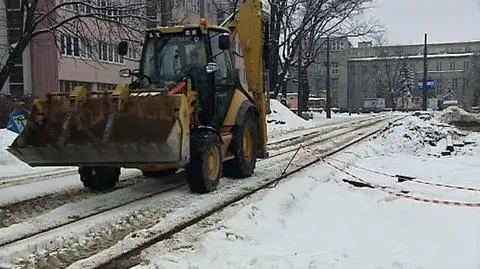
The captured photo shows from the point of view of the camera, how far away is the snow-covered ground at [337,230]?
6.54 meters

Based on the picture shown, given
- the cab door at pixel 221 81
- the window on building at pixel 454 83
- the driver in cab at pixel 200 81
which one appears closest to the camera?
the driver in cab at pixel 200 81

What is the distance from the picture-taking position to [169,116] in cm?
923

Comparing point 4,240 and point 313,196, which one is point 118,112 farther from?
point 313,196

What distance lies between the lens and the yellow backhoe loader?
931 centimetres

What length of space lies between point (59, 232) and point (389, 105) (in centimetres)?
9391

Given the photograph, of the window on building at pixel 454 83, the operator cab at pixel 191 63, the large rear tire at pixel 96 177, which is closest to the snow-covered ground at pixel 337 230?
the operator cab at pixel 191 63

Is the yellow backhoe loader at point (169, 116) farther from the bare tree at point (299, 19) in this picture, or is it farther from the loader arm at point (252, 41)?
the bare tree at point (299, 19)

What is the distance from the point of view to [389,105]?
98.1 meters

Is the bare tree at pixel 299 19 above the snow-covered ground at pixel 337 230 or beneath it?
above

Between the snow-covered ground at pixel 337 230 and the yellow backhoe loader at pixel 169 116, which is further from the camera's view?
the yellow backhoe loader at pixel 169 116

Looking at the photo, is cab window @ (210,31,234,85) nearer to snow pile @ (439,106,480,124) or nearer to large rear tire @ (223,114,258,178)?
large rear tire @ (223,114,258,178)

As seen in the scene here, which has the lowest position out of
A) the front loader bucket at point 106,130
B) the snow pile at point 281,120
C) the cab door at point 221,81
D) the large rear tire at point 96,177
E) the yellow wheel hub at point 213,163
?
the snow pile at point 281,120

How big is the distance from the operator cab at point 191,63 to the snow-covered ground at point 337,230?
73.8 inches

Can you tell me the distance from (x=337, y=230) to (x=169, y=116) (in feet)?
9.47
